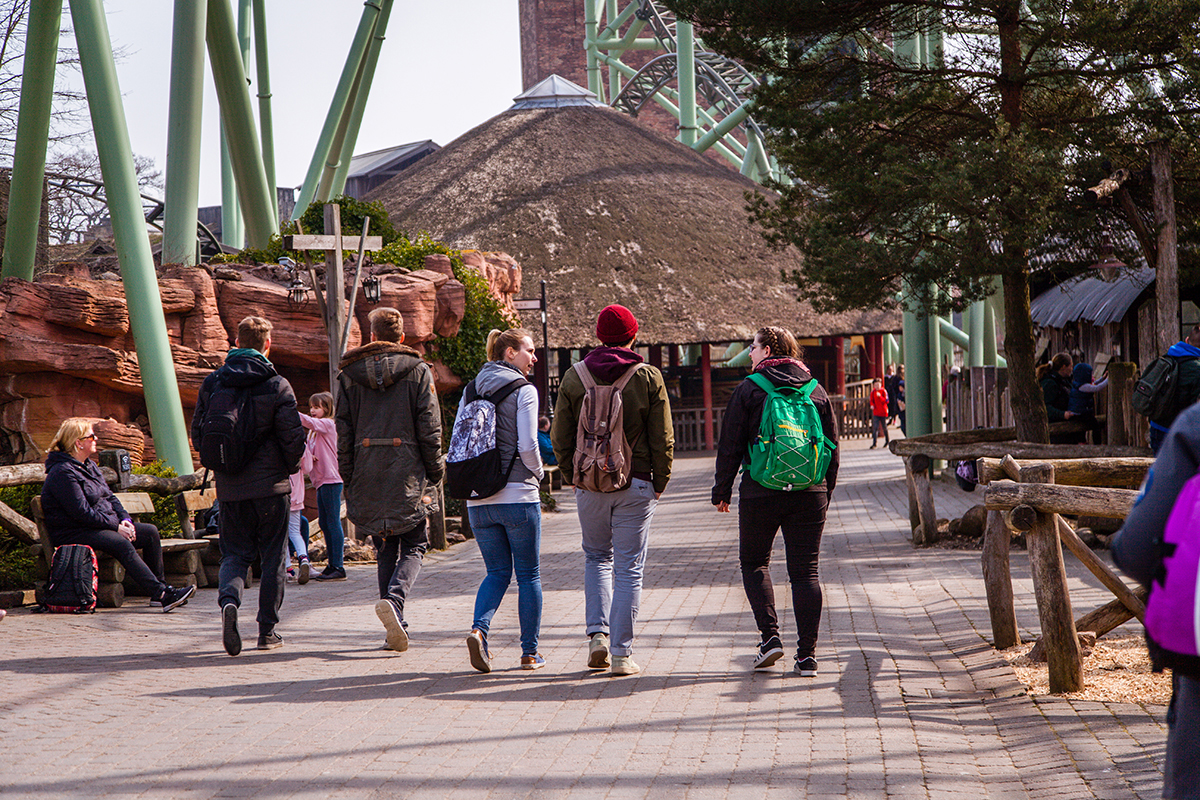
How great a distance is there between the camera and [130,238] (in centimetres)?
1084

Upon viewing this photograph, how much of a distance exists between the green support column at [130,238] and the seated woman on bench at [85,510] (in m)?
3.13

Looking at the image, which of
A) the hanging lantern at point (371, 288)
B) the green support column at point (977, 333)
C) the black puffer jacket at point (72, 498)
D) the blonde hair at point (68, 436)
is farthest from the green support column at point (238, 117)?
the green support column at point (977, 333)

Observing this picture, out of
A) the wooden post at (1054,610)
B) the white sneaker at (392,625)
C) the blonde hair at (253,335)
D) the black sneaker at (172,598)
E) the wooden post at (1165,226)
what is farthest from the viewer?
the wooden post at (1165,226)

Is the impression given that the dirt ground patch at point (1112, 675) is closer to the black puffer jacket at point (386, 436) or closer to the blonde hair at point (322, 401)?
the black puffer jacket at point (386, 436)

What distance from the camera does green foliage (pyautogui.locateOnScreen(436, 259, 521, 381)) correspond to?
17922mm

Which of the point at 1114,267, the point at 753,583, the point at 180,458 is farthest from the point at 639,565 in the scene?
the point at 1114,267

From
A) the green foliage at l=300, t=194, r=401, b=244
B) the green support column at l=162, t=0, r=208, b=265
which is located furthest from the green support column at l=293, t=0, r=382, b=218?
the green support column at l=162, t=0, r=208, b=265

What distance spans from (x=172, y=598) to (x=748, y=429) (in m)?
4.36

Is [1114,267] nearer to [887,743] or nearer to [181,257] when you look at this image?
[887,743]

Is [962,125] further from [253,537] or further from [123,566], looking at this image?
[123,566]

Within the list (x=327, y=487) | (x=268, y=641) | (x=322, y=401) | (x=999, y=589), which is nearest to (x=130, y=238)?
(x=322, y=401)

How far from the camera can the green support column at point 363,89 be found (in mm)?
22938

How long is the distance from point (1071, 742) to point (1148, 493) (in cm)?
252

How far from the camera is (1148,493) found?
2.10 metres
